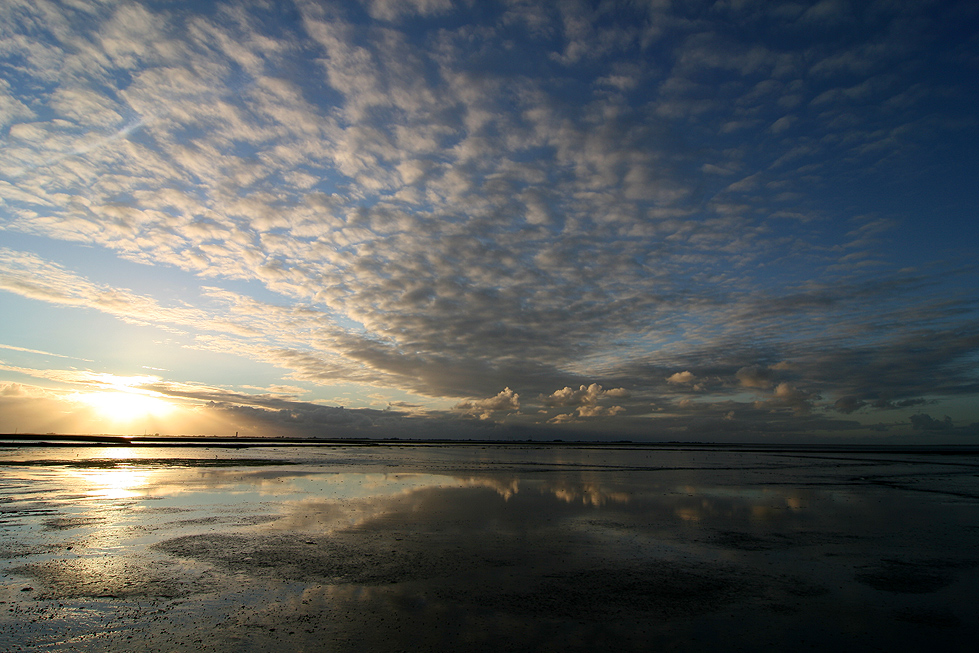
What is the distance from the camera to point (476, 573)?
1278cm

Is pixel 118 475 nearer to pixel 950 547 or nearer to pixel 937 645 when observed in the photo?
pixel 937 645

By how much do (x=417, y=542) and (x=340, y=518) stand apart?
5.67m

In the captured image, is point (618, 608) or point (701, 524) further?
point (701, 524)

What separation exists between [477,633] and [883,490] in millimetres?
36546

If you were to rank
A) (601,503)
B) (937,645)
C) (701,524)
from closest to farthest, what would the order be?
1. (937,645)
2. (701,524)
3. (601,503)

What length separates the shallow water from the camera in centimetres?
905

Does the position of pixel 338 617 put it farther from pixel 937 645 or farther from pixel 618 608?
pixel 937 645

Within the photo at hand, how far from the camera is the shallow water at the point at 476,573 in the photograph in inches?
356

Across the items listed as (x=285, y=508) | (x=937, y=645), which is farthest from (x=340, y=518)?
(x=937, y=645)

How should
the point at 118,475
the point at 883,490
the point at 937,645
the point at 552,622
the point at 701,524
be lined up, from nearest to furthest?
the point at 937,645, the point at 552,622, the point at 701,524, the point at 883,490, the point at 118,475

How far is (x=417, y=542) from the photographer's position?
52.6 ft

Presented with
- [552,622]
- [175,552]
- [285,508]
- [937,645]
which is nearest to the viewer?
[937,645]

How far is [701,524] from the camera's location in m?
19.9

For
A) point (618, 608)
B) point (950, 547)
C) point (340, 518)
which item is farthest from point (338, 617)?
point (950, 547)
